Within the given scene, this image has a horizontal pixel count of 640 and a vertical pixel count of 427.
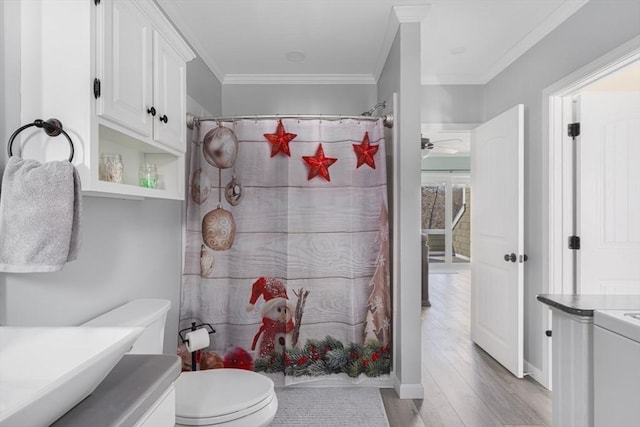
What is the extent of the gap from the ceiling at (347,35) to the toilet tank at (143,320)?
68.5 inches

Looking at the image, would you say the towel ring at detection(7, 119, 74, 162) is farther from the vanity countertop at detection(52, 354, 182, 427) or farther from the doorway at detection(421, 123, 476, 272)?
the doorway at detection(421, 123, 476, 272)

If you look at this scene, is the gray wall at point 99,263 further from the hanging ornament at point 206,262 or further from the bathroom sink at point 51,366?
the bathroom sink at point 51,366

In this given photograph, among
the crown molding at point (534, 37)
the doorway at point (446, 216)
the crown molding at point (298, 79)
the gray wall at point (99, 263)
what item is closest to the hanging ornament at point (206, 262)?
the gray wall at point (99, 263)

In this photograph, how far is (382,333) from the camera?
8.37ft

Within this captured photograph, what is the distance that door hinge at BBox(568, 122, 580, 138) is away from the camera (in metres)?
2.48

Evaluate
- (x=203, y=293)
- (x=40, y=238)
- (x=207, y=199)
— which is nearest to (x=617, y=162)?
(x=207, y=199)

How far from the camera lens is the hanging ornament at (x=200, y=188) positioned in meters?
2.55

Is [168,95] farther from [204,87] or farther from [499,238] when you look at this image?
[499,238]

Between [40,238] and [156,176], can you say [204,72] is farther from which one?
[40,238]

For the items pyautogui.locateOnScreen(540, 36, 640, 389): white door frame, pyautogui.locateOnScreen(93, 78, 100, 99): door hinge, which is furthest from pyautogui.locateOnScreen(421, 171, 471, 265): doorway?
pyautogui.locateOnScreen(93, 78, 100, 99): door hinge

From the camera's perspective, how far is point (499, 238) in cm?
304

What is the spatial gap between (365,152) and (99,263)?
1677mm

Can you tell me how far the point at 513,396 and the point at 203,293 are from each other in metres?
2.16

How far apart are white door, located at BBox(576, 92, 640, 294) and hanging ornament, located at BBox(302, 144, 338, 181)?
5.40 feet
